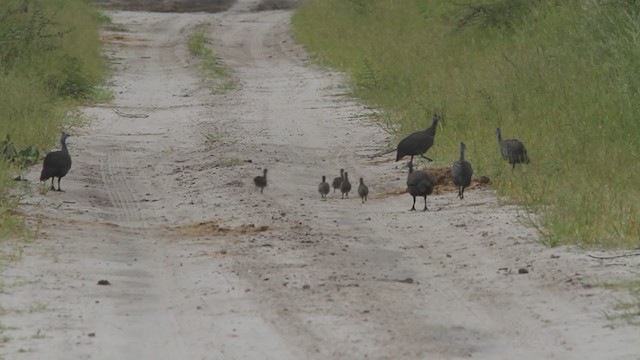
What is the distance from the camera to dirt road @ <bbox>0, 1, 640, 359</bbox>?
324 inches

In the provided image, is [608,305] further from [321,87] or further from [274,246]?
[321,87]

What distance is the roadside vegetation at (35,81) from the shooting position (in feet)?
55.2

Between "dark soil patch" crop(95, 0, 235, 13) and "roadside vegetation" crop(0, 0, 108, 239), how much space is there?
10.0 metres

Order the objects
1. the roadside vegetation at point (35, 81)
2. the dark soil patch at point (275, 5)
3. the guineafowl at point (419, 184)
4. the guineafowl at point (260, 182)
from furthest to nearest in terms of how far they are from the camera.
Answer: the dark soil patch at point (275, 5)
the roadside vegetation at point (35, 81)
the guineafowl at point (260, 182)
the guineafowl at point (419, 184)

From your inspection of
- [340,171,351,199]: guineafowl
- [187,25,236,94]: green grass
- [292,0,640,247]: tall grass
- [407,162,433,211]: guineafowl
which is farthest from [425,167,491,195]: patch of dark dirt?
[187,25,236,94]: green grass

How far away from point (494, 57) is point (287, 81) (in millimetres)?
8698

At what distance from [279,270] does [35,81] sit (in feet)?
50.9

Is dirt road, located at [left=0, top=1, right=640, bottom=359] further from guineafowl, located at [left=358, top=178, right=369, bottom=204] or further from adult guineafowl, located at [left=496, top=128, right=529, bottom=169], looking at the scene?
adult guineafowl, located at [left=496, top=128, right=529, bottom=169]

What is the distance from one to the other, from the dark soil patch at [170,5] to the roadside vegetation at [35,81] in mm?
10035

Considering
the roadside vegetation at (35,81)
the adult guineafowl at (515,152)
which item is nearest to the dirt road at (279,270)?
the adult guineafowl at (515,152)

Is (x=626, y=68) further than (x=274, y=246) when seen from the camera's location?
Yes

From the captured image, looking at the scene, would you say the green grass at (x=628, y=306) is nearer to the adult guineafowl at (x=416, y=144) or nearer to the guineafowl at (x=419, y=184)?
the guineafowl at (x=419, y=184)

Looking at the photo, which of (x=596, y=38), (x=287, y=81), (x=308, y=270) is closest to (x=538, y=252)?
(x=308, y=270)

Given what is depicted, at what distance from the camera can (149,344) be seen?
8188 mm
